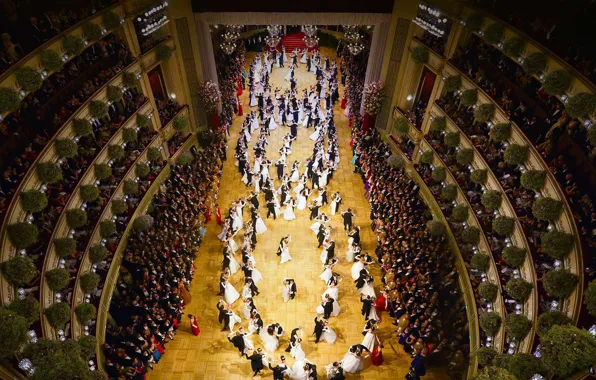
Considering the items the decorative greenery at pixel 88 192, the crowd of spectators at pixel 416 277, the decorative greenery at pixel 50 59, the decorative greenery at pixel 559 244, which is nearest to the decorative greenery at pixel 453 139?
the crowd of spectators at pixel 416 277

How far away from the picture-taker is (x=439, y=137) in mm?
19250

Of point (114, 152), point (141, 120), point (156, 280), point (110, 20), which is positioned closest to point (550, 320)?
point (156, 280)

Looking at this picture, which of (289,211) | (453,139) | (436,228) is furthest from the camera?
(289,211)

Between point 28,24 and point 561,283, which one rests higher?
point 28,24

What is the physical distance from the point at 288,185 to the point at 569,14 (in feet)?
47.2

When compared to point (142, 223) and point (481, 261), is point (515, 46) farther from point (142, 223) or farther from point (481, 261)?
point (142, 223)

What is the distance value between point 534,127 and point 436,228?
5248 millimetres

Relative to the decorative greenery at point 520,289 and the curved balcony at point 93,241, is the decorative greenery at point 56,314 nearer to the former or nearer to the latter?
the curved balcony at point 93,241

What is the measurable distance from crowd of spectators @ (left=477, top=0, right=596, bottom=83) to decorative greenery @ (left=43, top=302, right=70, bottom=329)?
15.6m

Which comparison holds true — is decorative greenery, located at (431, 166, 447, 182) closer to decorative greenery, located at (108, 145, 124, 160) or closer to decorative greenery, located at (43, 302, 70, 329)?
decorative greenery, located at (108, 145, 124, 160)

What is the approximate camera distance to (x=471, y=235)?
15.0 metres

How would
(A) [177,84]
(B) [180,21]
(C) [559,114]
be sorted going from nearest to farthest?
1. (C) [559,114]
2. (B) [180,21]
3. (A) [177,84]

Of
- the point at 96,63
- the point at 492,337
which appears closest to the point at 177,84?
the point at 96,63

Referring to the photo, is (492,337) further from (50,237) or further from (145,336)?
(50,237)
